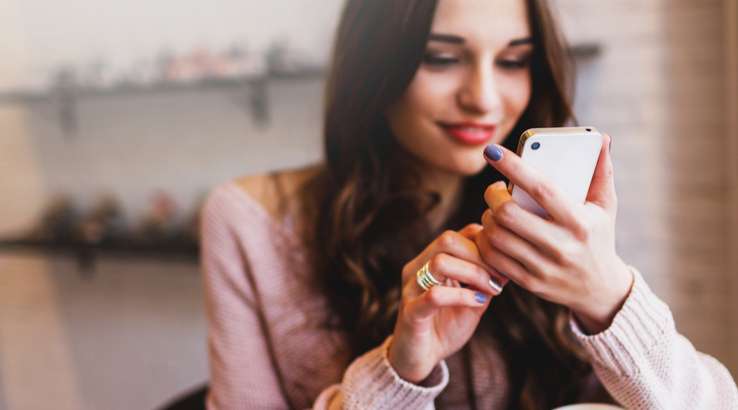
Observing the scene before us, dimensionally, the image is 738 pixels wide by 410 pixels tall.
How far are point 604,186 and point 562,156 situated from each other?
39 millimetres

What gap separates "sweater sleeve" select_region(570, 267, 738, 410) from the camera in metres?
0.41

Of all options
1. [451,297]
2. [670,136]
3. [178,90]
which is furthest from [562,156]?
[178,90]

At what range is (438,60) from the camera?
0.55 metres

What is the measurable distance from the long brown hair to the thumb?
26 cm

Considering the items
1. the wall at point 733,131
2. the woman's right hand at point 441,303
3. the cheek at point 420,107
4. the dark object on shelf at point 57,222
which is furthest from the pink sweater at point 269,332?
the dark object on shelf at point 57,222

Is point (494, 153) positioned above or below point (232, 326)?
above

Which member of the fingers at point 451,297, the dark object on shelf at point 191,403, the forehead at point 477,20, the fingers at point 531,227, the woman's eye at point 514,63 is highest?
the forehead at point 477,20

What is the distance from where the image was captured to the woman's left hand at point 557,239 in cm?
33

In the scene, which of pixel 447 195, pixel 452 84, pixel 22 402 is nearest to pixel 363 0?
pixel 452 84

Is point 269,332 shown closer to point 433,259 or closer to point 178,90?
point 433,259

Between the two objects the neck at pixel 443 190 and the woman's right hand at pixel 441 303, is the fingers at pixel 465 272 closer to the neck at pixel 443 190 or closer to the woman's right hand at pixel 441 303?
the woman's right hand at pixel 441 303

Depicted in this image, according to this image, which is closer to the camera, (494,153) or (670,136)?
(494,153)

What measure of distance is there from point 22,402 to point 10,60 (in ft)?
3.18

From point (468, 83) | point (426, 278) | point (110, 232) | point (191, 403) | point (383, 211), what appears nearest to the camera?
point (426, 278)
